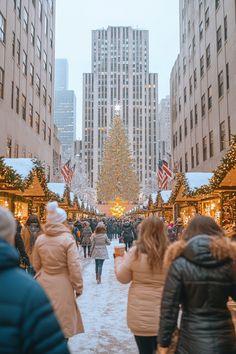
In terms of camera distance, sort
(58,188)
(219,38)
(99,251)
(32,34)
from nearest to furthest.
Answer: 1. (99,251)
2. (58,188)
3. (219,38)
4. (32,34)

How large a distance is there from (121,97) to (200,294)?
164 metres

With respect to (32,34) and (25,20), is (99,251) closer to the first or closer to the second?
(25,20)

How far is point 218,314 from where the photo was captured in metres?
3.50

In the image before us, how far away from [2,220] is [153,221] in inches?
112

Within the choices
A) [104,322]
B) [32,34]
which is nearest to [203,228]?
[104,322]

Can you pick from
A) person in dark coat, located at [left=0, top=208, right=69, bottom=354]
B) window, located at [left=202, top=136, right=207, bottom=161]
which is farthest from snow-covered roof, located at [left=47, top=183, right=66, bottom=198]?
person in dark coat, located at [left=0, top=208, right=69, bottom=354]

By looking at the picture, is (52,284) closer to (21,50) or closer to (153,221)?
(153,221)

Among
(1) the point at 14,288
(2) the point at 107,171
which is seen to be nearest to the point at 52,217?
(1) the point at 14,288

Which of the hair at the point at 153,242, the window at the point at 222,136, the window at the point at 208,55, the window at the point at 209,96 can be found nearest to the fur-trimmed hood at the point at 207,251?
the hair at the point at 153,242

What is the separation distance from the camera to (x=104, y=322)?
8.82 meters

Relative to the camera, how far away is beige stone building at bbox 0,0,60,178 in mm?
26656

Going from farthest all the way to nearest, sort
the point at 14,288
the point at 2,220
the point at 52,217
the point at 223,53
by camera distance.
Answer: the point at 223,53 → the point at 52,217 → the point at 2,220 → the point at 14,288

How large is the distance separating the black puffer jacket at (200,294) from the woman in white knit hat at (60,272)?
2.20 m

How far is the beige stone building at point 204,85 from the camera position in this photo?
1076 inches
